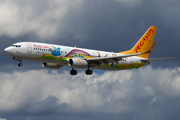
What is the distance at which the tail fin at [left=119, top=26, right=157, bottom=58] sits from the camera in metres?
87.4

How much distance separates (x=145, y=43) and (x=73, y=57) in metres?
25.1

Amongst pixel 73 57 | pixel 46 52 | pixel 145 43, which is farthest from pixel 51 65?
pixel 145 43

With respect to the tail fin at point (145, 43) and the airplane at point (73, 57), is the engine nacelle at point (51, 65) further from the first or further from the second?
the tail fin at point (145, 43)

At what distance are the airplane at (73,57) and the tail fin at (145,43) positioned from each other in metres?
3.05

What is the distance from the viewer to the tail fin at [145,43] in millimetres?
87438

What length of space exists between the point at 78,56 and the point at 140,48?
72.2 ft

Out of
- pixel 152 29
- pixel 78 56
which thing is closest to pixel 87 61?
pixel 78 56

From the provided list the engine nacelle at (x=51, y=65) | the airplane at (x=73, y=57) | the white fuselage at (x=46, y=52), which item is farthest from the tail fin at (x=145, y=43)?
the engine nacelle at (x=51, y=65)

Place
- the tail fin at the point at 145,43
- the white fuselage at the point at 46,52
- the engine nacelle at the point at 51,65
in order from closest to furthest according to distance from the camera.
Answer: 1. the white fuselage at the point at 46,52
2. the engine nacelle at the point at 51,65
3. the tail fin at the point at 145,43

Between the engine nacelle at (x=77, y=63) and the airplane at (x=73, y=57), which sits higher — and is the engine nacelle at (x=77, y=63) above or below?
below

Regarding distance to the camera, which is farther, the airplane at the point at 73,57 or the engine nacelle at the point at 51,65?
the engine nacelle at the point at 51,65

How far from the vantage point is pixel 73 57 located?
72125 millimetres

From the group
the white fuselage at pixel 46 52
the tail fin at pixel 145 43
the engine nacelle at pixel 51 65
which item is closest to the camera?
the white fuselage at pixel 46 52

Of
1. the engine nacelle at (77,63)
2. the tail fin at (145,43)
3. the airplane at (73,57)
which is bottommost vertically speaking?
the engine nacelle at (77,63)
